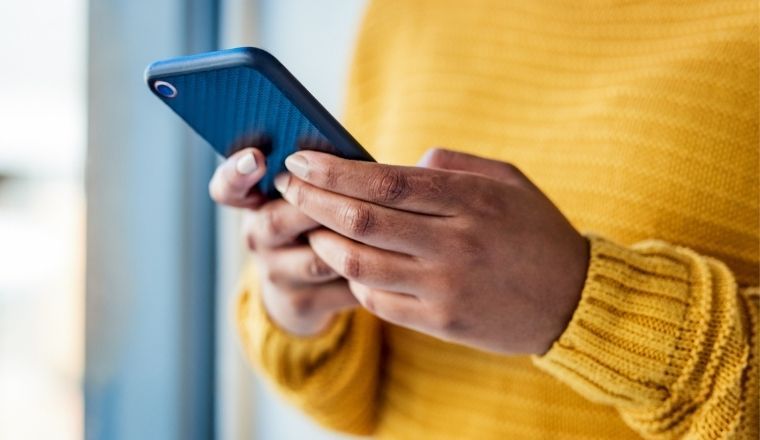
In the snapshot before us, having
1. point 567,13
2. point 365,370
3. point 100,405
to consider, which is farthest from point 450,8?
point 100,405

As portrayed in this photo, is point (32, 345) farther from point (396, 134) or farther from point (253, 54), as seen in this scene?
point (253, 54)

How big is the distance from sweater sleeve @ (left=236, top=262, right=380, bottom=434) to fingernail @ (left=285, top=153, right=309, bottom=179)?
267 mm

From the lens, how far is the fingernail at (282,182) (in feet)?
1.40

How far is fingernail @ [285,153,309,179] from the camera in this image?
0.39 meters

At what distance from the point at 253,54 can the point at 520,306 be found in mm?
216

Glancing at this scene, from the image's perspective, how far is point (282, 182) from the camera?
434 mm

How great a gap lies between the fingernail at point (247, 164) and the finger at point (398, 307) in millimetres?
112

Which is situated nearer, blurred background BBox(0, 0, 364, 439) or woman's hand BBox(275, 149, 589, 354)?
woman's hand BBox(275, 149, 589, 354)

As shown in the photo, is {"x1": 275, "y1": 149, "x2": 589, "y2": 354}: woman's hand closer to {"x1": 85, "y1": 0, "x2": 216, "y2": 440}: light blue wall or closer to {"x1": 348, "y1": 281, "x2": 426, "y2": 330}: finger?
{"x1": 348, "y1": 281, "x2": 426, "y2": 330}: finger

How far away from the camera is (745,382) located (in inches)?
16.2

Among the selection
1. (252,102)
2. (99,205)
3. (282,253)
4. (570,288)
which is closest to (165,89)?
(252,102)

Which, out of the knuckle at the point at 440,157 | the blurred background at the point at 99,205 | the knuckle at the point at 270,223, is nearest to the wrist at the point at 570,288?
the knuckle at the point at 440,157

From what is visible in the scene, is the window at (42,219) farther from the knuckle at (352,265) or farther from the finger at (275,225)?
the knuckle at (352,265)

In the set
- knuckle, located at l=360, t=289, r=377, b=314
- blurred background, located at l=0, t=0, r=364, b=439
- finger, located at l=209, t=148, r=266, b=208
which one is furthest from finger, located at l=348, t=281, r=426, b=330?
blurred background, located at l=0, t=0, r=364, b=439
